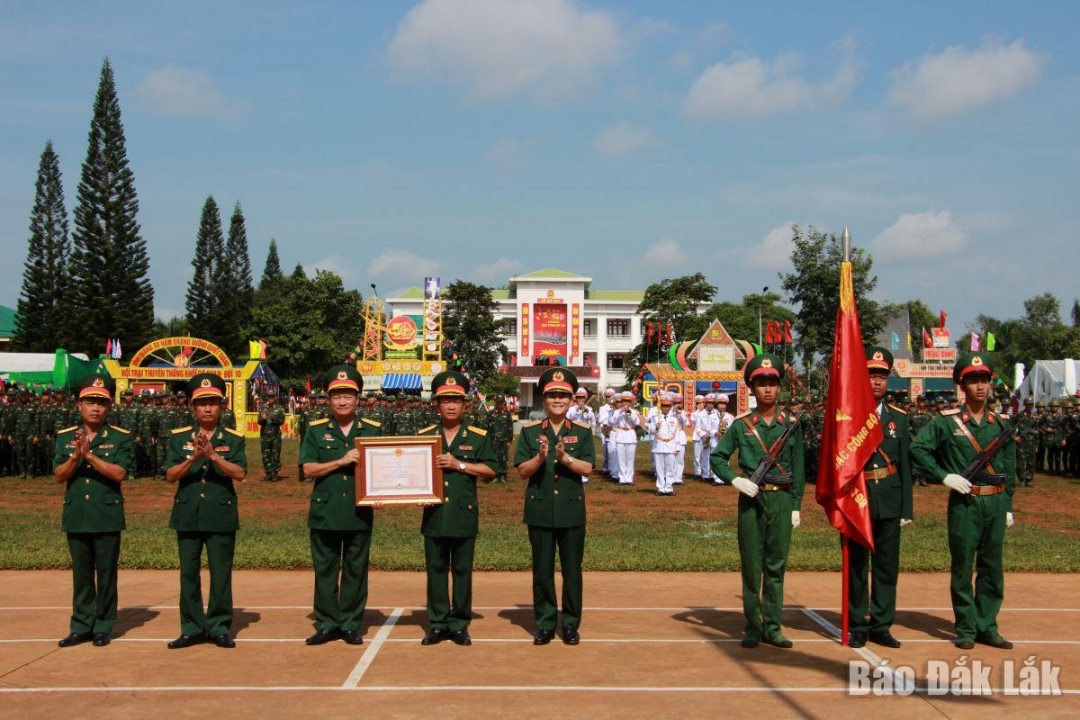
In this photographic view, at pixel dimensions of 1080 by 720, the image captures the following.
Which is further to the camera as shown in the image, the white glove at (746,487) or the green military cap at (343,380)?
the green military cap at (343,380)

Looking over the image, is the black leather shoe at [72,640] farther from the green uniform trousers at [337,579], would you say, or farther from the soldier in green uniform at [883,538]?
the soldier in green uniform at [883,538]

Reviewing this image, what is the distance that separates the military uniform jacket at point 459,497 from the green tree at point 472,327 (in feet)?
184

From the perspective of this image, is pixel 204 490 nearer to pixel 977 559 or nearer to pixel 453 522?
pixel 453 522

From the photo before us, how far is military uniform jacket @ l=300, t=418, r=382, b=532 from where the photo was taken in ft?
24.6

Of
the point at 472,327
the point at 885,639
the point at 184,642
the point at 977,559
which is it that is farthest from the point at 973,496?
the point at 472,327

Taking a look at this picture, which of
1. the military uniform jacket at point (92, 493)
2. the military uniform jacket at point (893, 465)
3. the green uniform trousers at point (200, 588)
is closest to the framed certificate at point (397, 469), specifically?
the green uniform trousers at point (200, 588)

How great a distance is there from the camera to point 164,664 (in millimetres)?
6848

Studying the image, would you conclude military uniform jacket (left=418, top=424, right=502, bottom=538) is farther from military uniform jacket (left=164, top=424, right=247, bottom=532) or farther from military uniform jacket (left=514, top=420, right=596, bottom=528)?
military uniform jacket (left=164, top=424, right=247, bottom=532)

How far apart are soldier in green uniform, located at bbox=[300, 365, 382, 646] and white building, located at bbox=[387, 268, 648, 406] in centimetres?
7001

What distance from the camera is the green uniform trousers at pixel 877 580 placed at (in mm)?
7473

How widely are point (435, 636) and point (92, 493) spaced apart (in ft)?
9.26

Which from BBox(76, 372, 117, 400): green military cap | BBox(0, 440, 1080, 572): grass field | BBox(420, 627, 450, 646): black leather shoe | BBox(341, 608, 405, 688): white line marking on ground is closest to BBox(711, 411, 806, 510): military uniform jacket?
BBox(420, 627, 450, 646): black leather shoe

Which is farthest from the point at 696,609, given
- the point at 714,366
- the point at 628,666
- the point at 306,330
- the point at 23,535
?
the point at 306,330

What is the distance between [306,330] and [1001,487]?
55.0m
